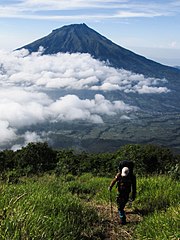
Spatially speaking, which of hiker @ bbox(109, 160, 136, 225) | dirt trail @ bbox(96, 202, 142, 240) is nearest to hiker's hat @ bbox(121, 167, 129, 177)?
hiker @ bbox(109, 160, 136, 225)

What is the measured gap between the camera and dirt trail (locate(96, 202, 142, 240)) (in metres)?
6.13

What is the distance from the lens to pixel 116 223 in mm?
6766

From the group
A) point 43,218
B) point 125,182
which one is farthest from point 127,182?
point 43,218

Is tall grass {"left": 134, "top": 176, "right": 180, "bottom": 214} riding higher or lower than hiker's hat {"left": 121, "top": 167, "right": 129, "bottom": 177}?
lower

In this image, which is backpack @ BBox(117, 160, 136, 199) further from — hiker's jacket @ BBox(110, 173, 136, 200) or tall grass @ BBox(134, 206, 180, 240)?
tall grass @ BBox(134, 206, 180, 240)

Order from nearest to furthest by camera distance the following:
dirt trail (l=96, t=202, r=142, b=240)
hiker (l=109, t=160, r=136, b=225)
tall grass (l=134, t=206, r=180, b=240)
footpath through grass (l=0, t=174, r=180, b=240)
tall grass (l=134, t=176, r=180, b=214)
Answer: footpath through grass (l=0, t=174, r=180, b=240), tall grass (l=134, t=206, r=180, b=240), dirt trail (l=96, t=202, r=142, b=240), tall grass (l=134, t=176, r=180, b=214), hiker (l=109, t=160, r=136, b=225)

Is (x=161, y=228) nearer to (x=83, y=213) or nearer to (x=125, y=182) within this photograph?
(x=83, y=213)

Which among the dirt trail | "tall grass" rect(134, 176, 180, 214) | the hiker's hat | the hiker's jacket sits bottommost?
the dirt trail

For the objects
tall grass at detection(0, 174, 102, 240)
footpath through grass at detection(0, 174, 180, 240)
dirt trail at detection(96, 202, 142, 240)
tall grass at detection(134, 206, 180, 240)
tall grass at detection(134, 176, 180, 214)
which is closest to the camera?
tall grass at detection(0, 174, 102, 240)

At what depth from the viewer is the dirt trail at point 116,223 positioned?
613 cm

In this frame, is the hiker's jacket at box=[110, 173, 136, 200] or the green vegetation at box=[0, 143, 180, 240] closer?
the green vegetation at box=[0, 143, 180, 240]

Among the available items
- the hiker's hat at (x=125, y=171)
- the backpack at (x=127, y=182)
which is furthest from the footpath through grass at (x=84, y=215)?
the hiker's hat at (x=125, y=171)

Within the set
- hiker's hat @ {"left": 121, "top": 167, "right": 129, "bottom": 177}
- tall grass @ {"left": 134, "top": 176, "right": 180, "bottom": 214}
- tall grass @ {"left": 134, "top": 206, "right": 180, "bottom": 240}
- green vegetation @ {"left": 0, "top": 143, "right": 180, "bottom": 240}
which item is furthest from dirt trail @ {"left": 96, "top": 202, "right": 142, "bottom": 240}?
hiker's hat @ {"left": 121, "top": 167, "right": 129, "bottom": 177}

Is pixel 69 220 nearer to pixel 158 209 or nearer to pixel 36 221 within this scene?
pixel 36 221
